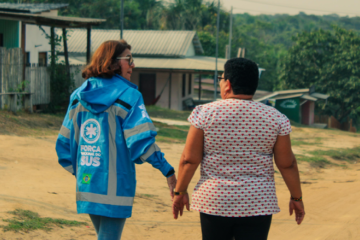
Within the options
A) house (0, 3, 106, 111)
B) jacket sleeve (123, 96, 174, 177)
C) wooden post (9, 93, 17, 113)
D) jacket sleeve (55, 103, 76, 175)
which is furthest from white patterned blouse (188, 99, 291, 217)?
wooden post (9, 93, 17, 113)

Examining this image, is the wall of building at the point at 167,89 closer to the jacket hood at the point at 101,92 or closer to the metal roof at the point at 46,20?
the metal roof at the point at 46,20

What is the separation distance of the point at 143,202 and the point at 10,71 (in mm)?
7047

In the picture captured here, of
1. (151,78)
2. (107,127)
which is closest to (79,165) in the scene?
(107,127)

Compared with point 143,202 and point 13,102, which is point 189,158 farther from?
point 13,102

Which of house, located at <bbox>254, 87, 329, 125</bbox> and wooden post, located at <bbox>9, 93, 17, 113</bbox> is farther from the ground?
wooden post, located at <bbox>9, 93, 17, 113</bbox>

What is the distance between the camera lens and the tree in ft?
94.0

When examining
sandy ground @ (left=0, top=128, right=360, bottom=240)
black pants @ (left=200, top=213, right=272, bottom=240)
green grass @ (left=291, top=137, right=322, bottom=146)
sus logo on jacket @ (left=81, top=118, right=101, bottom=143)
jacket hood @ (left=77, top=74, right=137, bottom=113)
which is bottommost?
green grass @ (left=291, top=137, right=322, bottom=146)

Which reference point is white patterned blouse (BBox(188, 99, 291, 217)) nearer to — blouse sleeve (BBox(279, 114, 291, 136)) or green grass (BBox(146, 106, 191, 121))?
blouse sleeve (BBox(279, 114, 291, 136))

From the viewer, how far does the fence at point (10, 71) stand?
428 inches

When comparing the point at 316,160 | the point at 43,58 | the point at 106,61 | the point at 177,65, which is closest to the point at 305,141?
the point at 316,160

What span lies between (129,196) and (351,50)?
97.4 feet

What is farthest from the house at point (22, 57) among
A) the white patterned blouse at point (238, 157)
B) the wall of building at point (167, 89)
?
the wall of building at point (167, 89)

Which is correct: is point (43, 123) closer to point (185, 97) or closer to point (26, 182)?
point (26, 182)

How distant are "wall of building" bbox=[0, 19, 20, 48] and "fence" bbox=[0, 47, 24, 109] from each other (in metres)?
4.03
